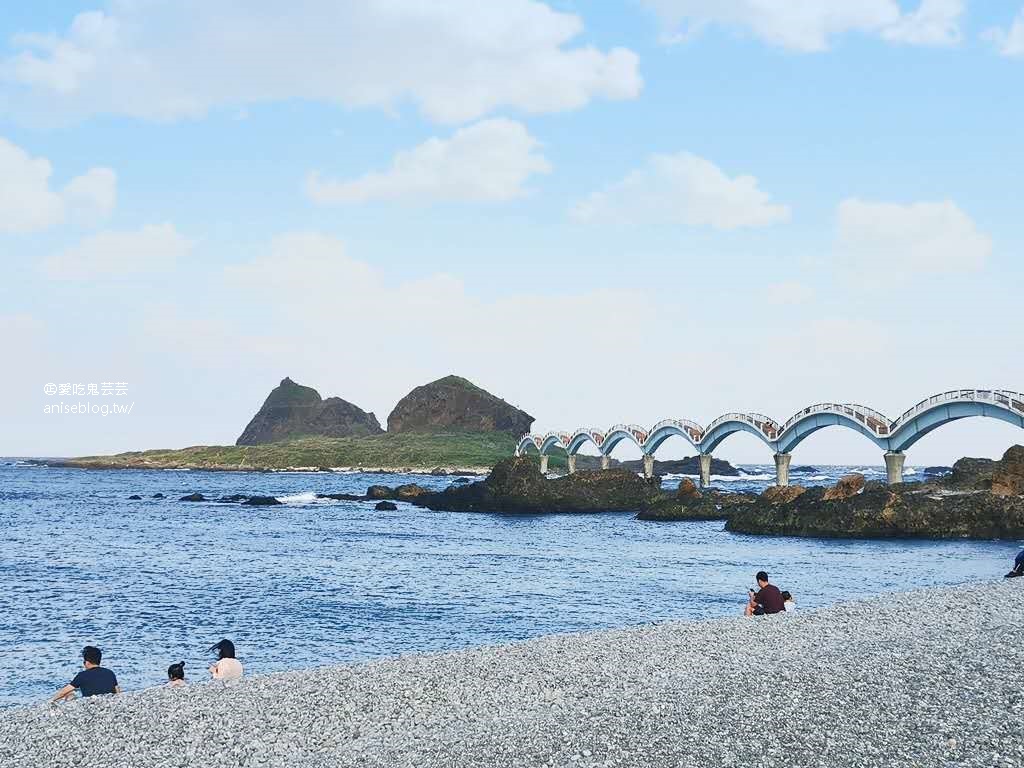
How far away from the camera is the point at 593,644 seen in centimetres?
1903

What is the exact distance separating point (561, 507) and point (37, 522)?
1801 inches

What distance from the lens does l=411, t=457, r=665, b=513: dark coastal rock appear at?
3536 inches

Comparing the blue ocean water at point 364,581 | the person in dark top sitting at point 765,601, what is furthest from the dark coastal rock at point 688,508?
the person in dark top sitting at point 765,601

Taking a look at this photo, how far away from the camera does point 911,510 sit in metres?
60.3

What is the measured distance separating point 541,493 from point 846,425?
28745mm

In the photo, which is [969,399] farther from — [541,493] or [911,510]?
[541,493]

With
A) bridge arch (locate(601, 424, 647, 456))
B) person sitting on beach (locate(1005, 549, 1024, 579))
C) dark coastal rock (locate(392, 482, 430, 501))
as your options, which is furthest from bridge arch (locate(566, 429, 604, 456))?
person sitting on beach (locate(1005, 549, 1024, 579))

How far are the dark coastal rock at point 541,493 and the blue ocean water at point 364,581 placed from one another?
1251cm

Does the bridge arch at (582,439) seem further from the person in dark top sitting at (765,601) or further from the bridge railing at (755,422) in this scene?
the person in dark top sitting at (765,601)

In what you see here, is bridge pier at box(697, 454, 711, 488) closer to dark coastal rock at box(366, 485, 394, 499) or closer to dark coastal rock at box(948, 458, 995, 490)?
dark coastal rock at box(366, 485, 394, 499)

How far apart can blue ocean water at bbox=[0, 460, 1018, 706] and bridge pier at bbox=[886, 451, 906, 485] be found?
1647cm

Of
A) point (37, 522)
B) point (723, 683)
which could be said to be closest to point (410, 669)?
point (723, 683)

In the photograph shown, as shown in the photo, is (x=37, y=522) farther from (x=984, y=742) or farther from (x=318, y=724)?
(x=984, y=742)

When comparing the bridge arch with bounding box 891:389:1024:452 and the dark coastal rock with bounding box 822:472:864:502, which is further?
the dark coastal rock with bounding box 822:472:864:502
